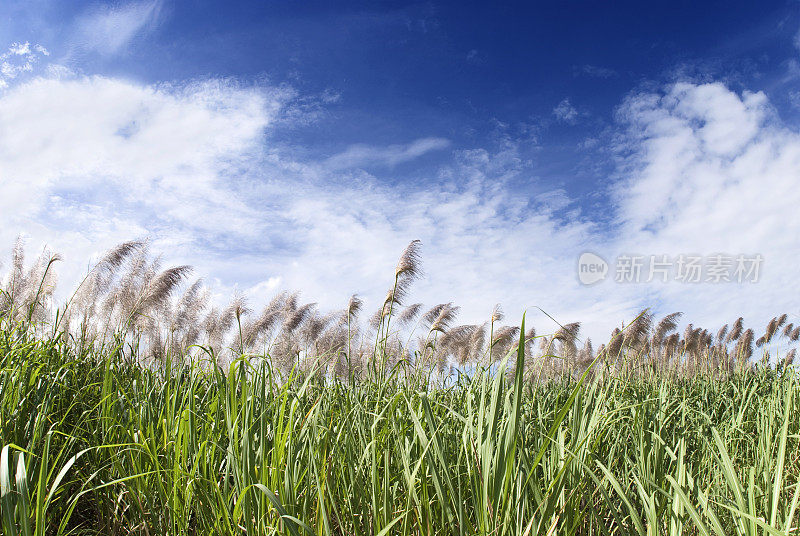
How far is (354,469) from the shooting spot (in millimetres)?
2033

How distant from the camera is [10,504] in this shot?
1375mm

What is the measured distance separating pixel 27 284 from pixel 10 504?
8912 mm

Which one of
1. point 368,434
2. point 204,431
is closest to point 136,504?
point 204,431

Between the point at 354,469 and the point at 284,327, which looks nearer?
the point at 354,469

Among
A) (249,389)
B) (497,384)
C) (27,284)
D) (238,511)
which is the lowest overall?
(238,511)

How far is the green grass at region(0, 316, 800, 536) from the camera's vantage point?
4.87ft

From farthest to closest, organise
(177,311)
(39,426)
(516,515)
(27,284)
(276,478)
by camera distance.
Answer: (177,311) < (27,284) < (39,426) < (276,478) < (516,515)

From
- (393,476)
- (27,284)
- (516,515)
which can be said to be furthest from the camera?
(27,284)

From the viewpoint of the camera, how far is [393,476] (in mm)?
2064

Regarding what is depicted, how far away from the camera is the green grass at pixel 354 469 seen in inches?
58.4

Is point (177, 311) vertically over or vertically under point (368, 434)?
over

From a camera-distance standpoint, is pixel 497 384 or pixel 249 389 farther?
pixel 249 389

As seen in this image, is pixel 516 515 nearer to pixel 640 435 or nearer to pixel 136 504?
pixel 640 435

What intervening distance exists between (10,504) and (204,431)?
0.79 meters
